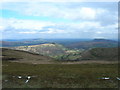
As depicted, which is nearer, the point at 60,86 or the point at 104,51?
the point at 60,86

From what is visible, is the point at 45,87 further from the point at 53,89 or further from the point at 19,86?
the point at 19,86

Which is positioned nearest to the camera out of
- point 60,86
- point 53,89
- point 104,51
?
point 53,89

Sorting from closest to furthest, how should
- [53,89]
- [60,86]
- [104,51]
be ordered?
[53,89], [60,86], [104,51]

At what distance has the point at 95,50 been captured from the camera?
106000 millimetres

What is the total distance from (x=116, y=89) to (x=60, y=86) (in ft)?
24.8

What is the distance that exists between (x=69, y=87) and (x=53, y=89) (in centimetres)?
238

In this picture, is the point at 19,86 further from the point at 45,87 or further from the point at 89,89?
the point at 89,89

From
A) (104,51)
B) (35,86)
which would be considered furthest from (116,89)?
(104,51)

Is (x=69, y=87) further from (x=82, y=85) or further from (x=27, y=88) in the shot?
(x=27, y=88)

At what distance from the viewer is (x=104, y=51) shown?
4109 inches

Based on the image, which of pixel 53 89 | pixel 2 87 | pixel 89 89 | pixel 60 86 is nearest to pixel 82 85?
pixel 89 89

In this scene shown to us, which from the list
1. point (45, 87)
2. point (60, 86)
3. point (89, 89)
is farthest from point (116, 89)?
point (45, 87)

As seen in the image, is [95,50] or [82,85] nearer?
[82,85]

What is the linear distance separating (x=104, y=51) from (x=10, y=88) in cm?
9381
